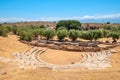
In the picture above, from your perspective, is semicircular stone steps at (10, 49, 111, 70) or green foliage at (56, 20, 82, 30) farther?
green foliage at (56, 20, 82, 30)

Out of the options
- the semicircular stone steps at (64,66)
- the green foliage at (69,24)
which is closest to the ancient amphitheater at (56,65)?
the semicircular stone steps at (64,66)

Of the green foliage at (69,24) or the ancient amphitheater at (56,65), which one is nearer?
the ancient amphitheater at (56,65)

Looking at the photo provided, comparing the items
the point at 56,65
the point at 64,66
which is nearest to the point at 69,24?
the point at 56,65

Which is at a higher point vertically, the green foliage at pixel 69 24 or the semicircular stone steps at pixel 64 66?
the green foliage at pixel 69 24

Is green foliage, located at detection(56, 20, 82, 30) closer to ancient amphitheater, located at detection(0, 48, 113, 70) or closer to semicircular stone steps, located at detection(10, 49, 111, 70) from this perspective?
ancient amphitheater, located at detection(0, 48, 113, 70)

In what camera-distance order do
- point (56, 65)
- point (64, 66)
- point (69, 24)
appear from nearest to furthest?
point (64, 66), point (56, 65), point (69, 24)

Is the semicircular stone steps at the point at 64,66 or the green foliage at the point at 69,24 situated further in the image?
the green foliage at the point at 69,24

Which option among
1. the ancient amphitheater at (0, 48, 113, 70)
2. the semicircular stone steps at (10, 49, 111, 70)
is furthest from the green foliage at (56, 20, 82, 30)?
the semicircular stone steps at (10, 49, 111, 70)

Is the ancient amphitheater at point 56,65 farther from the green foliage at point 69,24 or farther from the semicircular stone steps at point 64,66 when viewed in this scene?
the green foliage at point 69,24

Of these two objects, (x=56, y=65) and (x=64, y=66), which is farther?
(x=56, y=65)

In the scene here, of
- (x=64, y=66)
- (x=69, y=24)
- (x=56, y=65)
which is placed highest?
(x=69, y=24)

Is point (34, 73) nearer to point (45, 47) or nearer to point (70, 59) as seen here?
point (70, 59)

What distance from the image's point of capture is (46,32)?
68812 mm

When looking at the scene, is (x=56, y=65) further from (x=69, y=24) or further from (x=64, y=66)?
(x=69, y=24)
